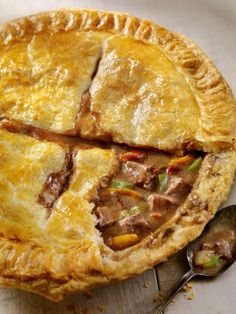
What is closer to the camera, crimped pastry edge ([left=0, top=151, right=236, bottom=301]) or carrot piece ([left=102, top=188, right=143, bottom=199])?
crimped pastry edge ([left=0, top=151, right=236, bottom=301])

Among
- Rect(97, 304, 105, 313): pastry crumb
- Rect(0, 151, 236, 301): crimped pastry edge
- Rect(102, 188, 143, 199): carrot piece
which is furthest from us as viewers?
Rect(102, 188, 143, 199): carrot piece

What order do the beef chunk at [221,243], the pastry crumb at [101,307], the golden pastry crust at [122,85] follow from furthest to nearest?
the golden pastry crust at [122,85]
the beef chunk at [221,243]
the pastry crumb at [101,307]

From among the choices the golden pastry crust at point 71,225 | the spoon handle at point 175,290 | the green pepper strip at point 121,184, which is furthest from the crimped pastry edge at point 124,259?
the green pepper strip at point 121,184

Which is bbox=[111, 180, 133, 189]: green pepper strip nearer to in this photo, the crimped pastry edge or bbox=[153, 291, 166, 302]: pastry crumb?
the crimped pastry edge

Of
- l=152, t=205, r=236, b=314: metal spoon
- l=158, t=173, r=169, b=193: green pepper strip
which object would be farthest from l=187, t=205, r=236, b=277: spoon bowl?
l=158, t=173, r=169, b=193: green pepper strip

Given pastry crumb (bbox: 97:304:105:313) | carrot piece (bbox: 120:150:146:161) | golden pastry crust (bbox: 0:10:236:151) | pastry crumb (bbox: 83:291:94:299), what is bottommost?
pastry crumb (bbox: 97:304:105:313)

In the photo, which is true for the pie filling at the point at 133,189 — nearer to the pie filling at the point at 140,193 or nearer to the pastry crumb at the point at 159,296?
the pie filling at the point at 140,193
